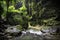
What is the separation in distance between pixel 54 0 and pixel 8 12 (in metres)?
7.22

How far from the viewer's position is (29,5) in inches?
965

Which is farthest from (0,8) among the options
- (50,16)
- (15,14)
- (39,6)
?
(39,6)

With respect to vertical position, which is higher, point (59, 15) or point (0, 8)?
point (0, 8)

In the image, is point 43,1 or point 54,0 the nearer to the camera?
point 54,0

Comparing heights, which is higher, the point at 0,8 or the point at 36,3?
the point at 0,8

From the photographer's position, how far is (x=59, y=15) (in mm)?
17312

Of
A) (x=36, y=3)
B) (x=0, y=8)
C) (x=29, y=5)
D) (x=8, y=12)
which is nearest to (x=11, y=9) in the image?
(x=8, y=12)

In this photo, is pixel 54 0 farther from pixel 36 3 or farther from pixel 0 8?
pixel 0 8

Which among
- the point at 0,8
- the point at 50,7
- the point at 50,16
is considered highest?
the point at 0,8

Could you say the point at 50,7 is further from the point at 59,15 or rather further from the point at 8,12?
the point at 8,12

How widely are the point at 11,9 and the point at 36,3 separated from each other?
775 centimetres

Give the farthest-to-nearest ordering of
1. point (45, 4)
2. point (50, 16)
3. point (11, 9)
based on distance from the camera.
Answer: point (45, 4)
point (50, 16)
point (11, 9)

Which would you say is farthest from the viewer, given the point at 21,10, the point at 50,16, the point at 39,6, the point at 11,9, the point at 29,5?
the point at 29,5

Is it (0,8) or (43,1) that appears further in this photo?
(43,1)
